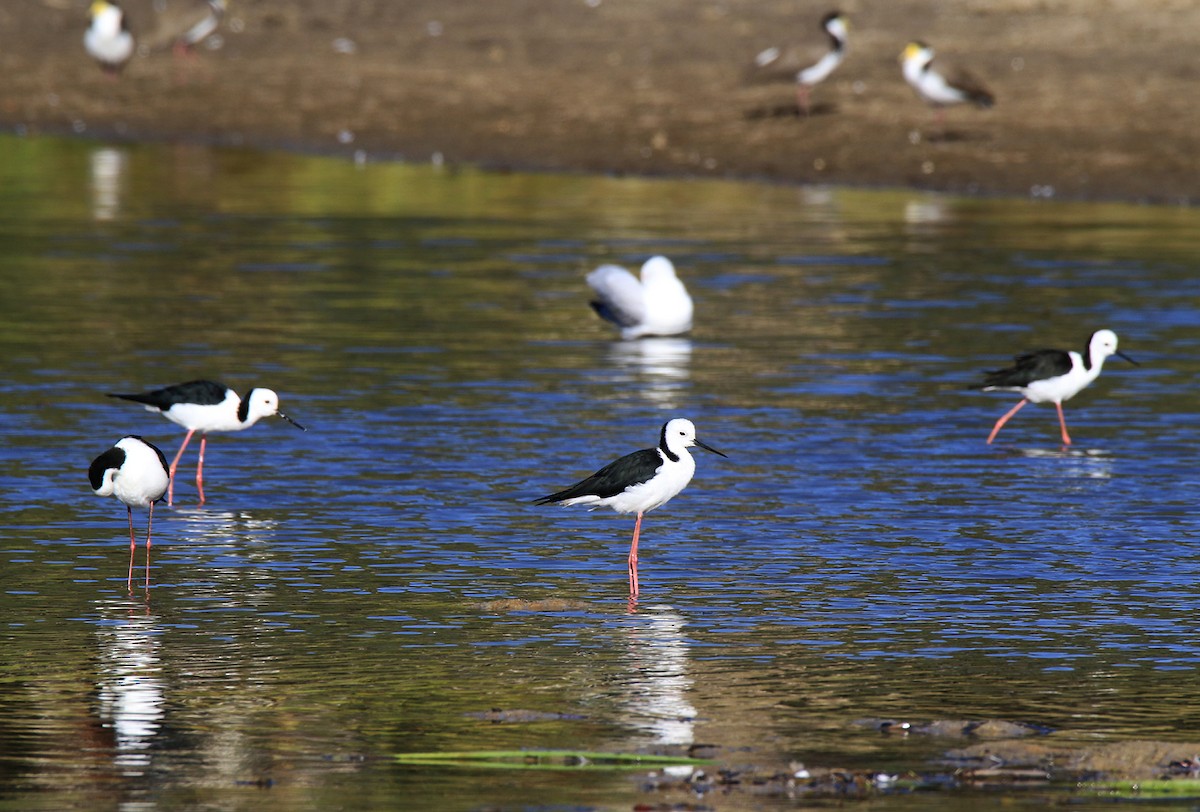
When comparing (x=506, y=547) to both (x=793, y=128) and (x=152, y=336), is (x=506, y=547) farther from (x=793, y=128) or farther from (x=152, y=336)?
(x=793, y=128)

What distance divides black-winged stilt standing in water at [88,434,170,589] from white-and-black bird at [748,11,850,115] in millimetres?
22270

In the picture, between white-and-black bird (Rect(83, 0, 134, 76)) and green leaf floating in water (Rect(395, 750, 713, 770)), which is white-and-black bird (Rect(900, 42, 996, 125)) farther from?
green leaf floating in water (Rect(395, 750, 713, 770))

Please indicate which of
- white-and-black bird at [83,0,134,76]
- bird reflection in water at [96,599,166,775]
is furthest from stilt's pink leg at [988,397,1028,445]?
white-and-black bird at [83,0,134,76]

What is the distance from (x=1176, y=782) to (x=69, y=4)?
4133cm

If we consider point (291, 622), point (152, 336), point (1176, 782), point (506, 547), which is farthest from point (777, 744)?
point (152, 336)

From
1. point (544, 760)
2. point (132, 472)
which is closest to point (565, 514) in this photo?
point (132, 472)

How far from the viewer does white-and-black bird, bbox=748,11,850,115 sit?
32688mm

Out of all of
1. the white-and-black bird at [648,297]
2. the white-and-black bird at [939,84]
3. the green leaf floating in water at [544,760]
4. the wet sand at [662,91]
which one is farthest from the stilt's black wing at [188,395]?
the white-and-black bird at [939,84]

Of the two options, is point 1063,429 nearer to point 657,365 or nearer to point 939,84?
point 657,365

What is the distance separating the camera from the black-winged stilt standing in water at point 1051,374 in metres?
15.9

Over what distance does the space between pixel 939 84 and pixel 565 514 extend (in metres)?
18.9

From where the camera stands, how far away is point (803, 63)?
1291 inches

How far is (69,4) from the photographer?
4572cm

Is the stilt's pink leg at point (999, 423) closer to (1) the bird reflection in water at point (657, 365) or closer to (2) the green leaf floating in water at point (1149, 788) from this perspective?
(1) the bird reflection in water at point (657, 365)
